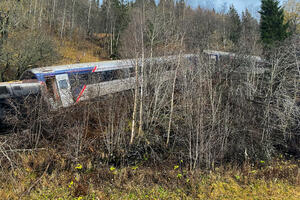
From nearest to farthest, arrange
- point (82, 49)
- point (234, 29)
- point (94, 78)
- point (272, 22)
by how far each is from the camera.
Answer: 1. point (94, 78)
2. point (272, 22)
3. point (82, 49)
4. point (234, 29)

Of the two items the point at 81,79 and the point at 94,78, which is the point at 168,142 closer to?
the point at 94,78

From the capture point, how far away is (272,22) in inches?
1120

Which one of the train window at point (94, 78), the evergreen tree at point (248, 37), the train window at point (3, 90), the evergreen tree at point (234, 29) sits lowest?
the train window at point (3, 90)

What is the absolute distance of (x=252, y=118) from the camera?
912cm

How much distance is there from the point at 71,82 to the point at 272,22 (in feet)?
90.4

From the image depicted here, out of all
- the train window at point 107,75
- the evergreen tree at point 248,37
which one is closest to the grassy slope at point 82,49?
the train window at point 107,75

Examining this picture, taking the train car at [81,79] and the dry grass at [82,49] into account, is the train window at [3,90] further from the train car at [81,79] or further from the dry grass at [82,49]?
the dry grass at [82,49]

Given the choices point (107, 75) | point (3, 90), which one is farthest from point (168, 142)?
point (3, 90)

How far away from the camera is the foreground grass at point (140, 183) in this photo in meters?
5.55

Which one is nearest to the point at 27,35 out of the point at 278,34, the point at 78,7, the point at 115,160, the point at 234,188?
the point at 115,160

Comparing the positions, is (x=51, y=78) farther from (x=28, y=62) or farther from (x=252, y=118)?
(x=252, y=118)

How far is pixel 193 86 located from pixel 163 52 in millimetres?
4646

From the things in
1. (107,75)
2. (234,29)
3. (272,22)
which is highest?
Result: (234,29)

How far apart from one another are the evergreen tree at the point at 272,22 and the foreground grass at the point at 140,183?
26187 millimetres
